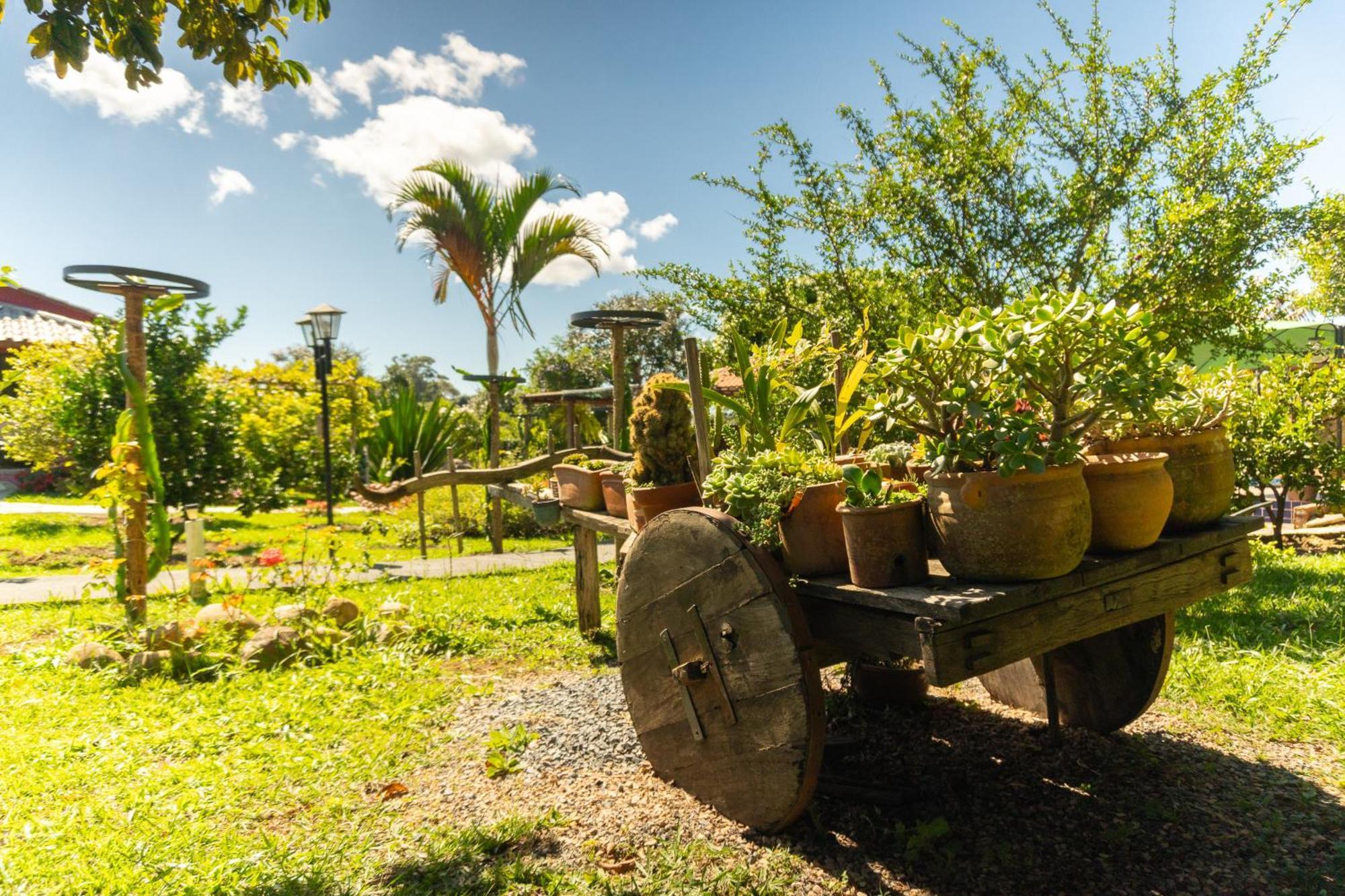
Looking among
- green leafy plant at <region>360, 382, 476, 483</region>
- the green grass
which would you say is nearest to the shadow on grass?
the green grass

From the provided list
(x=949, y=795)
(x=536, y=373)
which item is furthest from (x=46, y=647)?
(x=536, y=373)

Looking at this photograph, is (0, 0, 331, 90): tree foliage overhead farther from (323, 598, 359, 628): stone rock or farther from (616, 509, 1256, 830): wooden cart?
(323, 598, 359, 628): stone rock

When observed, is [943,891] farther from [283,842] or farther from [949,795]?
[283,842]

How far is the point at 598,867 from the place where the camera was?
97.4 inches

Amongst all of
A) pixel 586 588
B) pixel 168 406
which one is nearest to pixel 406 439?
pixel 168 406

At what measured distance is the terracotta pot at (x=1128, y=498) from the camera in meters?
2.07

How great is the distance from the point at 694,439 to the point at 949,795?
1699 mm

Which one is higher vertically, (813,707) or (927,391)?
(927,391)

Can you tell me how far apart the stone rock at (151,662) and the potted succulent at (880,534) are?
4558mm

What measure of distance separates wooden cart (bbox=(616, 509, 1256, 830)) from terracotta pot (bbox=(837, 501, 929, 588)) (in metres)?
0.04

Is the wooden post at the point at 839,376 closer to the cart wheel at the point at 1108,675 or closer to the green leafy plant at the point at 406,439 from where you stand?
the cart wheel at the point at 1108,675

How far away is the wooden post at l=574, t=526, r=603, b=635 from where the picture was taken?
5.31m

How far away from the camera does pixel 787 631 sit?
2.15 meters

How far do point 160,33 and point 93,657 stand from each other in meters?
3.83
